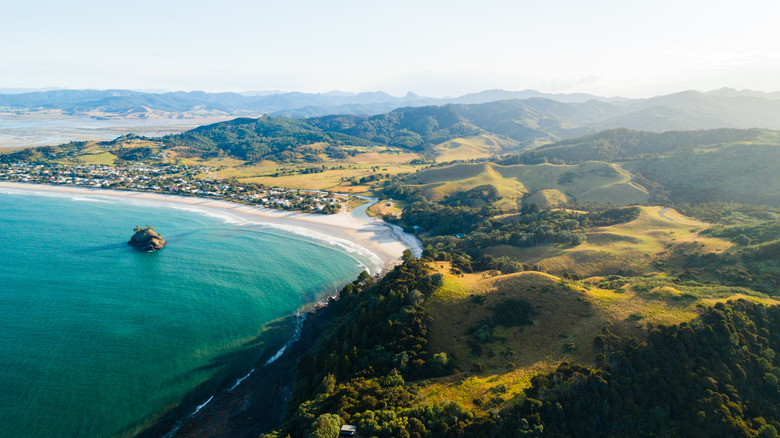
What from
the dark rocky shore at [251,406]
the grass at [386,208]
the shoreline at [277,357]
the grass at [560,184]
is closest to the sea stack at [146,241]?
the shoreline at [277,357]

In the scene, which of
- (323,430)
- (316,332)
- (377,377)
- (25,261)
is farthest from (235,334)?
(25,261)

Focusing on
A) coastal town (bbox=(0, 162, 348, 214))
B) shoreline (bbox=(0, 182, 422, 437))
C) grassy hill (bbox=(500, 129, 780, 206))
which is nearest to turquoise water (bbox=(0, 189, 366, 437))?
shoreline (bbox=(0, 182, 422, 437))

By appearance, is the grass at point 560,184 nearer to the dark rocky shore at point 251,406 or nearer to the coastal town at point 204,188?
the coastal town at point 204,188

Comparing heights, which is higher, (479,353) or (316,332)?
(479,353)

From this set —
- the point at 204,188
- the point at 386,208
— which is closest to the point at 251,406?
the point at 386,208

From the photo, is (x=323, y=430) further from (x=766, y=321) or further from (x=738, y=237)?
(x=738, y=237)

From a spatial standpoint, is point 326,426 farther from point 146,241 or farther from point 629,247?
point 146,241

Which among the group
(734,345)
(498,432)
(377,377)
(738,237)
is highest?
(738,237)
